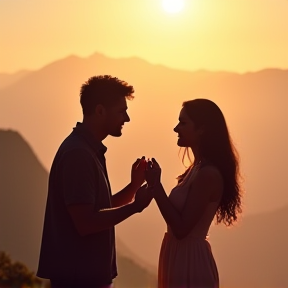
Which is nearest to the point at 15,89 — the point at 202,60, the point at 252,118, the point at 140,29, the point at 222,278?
the point at 140,29

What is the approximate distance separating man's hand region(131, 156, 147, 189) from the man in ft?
0.54

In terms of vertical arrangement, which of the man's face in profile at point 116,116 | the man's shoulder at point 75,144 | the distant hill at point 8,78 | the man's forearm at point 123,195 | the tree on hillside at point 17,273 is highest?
the distant hill at point 8,78

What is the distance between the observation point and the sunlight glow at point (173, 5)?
8.82ft

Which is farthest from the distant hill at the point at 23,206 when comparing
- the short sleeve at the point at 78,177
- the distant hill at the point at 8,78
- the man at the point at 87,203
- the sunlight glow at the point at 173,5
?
the short sleeve at the point at 78,177

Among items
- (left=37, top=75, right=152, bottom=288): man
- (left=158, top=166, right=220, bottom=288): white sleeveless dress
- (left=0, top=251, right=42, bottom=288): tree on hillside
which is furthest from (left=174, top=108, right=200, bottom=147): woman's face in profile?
(left=0, top=251, right=42, bottom=288): tree on hillside

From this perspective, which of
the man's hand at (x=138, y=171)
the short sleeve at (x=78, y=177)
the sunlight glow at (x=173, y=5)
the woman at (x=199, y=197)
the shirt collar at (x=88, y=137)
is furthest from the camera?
the sunlight glow at (x=173, y=5)

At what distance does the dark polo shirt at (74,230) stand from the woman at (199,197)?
0.21 meters

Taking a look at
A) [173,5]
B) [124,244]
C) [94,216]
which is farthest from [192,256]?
[173,5]

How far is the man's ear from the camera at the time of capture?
1533 mm

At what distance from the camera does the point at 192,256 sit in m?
1.66

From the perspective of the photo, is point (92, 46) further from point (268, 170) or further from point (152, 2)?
point (268, 170)

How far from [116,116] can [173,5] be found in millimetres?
1305

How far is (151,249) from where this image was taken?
272 cm

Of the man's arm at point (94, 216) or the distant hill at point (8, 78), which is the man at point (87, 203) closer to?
the man's arm at point (94, 216)
